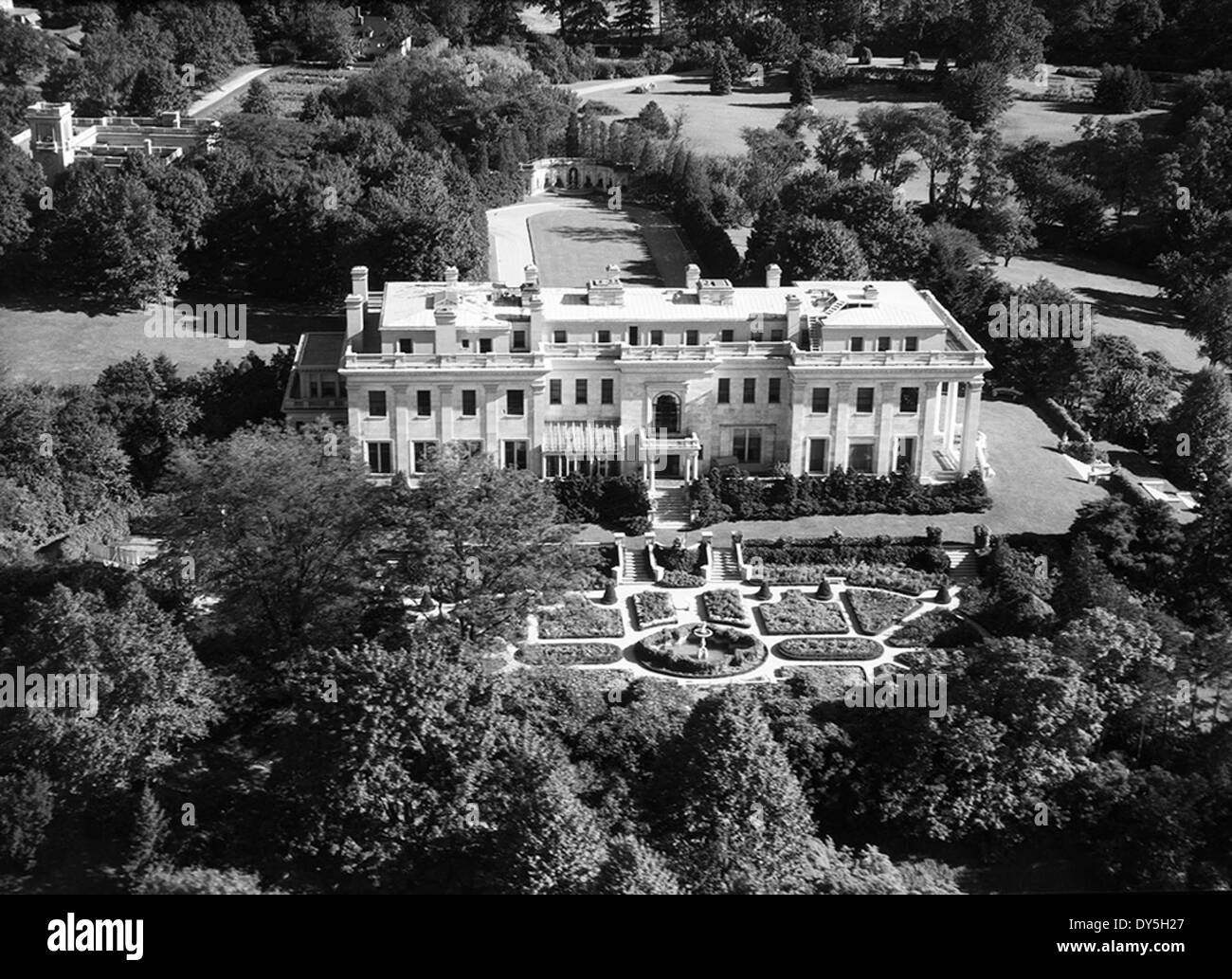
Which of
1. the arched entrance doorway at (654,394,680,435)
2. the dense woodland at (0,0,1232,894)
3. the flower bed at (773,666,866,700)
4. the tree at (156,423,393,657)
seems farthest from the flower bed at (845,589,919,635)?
the tree at (156,423,393,657)

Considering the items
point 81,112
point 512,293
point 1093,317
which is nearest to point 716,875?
point 512,293

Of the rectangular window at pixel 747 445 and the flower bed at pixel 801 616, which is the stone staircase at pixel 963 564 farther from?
the rectangular window at pixel 747 445

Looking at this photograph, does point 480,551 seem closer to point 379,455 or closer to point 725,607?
point 725,607

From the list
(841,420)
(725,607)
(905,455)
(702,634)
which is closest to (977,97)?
(905,455)

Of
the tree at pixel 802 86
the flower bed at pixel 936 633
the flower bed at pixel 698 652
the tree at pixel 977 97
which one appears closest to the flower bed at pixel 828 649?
the flower bed at pixel 698 652

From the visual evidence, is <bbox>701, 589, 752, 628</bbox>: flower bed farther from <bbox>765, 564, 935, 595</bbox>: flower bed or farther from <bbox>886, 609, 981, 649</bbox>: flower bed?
<bbox>886, 609, 981, 649</bbox>: flower bed

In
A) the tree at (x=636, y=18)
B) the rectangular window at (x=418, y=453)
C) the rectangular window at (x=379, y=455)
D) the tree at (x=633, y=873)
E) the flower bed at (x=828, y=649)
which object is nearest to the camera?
the tree at (x=633, y=873)

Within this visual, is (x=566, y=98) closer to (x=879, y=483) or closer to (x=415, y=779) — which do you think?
(x=879, y=483)
